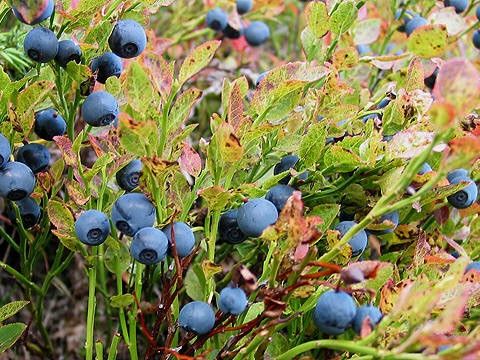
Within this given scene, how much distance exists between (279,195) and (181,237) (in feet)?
0.58

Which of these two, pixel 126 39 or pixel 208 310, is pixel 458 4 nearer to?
pixel 126 39

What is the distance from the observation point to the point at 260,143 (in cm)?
110

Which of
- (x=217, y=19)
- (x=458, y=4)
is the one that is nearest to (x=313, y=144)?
(x=458, y=4)

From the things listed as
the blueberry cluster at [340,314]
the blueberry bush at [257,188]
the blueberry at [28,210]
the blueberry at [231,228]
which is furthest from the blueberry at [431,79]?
the blueberry at [28,210]

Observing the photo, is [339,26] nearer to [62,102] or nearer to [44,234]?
[62,102]

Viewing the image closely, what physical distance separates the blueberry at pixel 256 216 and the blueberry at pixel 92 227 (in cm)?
19

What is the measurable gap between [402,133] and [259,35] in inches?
38.1

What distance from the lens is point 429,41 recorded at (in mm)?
1007

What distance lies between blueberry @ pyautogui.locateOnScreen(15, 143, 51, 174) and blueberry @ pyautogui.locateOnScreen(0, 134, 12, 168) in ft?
0.30

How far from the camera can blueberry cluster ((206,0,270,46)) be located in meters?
1.76

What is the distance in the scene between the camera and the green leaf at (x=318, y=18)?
3.73ft

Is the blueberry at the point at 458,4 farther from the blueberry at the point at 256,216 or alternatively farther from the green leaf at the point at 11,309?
the green leaf at the point at 11,309

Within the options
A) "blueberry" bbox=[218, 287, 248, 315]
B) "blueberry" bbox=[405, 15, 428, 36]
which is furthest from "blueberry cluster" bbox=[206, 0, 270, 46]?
"blueberry" bbox=[218, 287, 248, 315]

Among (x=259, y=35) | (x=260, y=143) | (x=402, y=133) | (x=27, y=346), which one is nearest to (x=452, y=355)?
(x=402, y=133)
